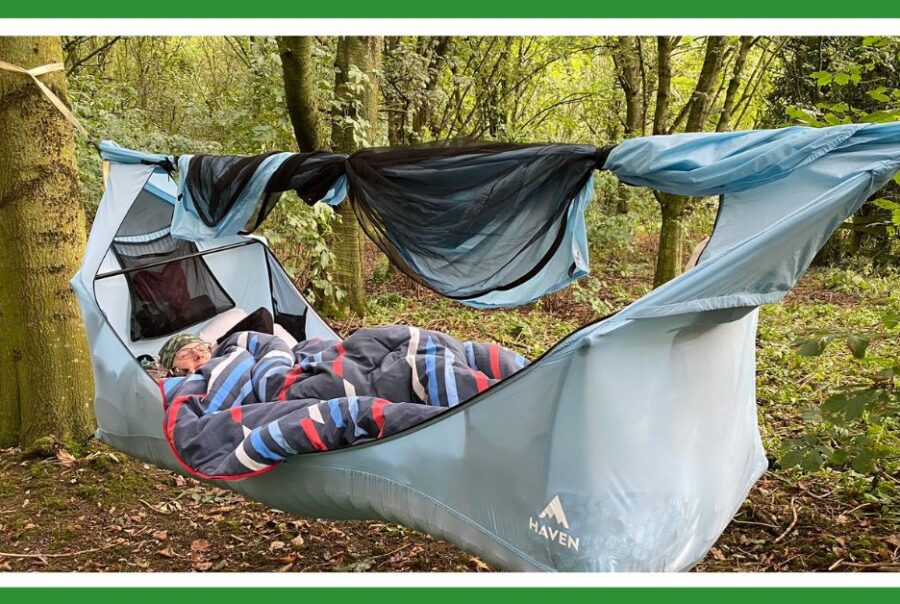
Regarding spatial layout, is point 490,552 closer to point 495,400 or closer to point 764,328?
point 495,400

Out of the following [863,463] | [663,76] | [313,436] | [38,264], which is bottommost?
[863,463]

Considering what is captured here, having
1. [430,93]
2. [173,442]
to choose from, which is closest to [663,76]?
[430,93]

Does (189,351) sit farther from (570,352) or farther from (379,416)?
(570,352)

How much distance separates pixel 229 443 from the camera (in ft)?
6.57

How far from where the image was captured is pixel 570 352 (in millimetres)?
1456

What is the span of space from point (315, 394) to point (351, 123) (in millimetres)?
2495

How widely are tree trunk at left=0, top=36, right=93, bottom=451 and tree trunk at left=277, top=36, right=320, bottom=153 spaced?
3.74ft

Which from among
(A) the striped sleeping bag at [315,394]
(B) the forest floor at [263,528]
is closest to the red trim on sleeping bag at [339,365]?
(A) the striped sleeping bag at [315,394]

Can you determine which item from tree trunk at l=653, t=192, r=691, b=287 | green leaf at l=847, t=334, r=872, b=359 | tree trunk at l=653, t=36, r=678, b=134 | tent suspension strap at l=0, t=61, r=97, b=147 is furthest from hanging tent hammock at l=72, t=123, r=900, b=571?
tree trunk at l=653, t=36, r=678, b=134

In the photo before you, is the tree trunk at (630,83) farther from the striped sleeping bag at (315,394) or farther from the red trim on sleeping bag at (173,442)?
the red trim on sleeping bag at (173,442)

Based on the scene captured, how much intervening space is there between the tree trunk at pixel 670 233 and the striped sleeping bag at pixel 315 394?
3288 millimetres

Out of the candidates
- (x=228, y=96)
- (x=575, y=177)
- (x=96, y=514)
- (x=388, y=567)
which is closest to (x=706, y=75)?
(x=228, y=96)

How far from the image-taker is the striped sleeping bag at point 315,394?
1842 millimetres

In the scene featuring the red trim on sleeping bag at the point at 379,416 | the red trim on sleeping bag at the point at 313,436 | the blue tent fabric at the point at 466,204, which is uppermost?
the blue tent fabric at the point at 466,204
